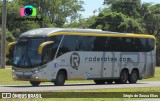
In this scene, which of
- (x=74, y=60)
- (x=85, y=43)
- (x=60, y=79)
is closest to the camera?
(x=60, y=79)

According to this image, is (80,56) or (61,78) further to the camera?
(80,56)

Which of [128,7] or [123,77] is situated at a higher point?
[128,7]

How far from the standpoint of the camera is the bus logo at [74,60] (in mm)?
30184

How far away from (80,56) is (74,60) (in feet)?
1.91

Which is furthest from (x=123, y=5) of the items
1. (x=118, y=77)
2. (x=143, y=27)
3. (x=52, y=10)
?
(x=118, y=77)

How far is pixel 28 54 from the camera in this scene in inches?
1114

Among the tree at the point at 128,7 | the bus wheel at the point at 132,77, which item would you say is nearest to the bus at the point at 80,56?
the bus wheel at the point at 132,77

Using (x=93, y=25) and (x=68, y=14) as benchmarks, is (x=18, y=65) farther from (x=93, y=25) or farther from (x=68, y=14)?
(x=68, y=14)

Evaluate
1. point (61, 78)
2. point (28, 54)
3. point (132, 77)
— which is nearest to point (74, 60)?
point (61, 78)

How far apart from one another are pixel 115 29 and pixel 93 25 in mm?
5057

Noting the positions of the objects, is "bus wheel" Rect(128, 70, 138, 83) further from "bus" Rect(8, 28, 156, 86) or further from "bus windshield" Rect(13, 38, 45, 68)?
"bus windshield" Rect(13, 38, 45, 68)

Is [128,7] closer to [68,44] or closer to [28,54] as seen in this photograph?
[68,44]

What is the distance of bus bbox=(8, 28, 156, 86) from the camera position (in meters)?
28.2

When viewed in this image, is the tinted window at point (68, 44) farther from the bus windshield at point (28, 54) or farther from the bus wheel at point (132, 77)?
the bus wheel at point (132, 77)
